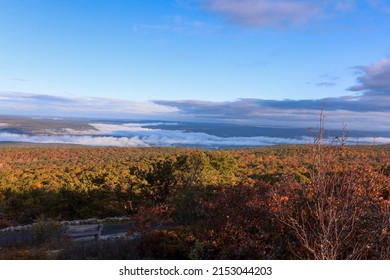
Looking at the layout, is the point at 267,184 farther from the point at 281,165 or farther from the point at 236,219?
the point at 281,165

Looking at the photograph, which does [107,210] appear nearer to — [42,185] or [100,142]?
[42,185]

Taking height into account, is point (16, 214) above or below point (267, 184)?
below

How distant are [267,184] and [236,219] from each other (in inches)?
47.6

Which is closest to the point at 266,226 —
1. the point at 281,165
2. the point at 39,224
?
the point at 39,224

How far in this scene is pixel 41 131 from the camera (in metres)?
85.0

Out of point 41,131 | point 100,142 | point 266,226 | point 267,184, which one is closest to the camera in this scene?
point 266,226

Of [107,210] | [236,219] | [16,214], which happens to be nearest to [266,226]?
[236,219]

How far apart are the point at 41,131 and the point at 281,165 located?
63281 mm

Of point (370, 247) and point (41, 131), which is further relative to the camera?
point (41, 131)

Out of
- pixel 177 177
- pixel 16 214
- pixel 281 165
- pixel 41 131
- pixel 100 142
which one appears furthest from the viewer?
pixel 41 131
